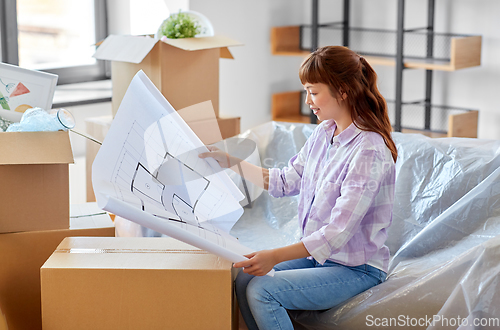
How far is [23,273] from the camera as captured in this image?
1.36 metres

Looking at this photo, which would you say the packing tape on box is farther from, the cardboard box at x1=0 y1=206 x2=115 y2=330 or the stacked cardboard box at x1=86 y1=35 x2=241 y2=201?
the stacked cardboard box at x1=86 y1=35 x2=241 y2=201

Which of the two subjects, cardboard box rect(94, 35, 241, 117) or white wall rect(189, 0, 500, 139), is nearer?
cardboard box rect(94, 35, 241, 117)

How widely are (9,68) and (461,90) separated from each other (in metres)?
2.13

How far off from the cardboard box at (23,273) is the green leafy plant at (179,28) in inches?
35.4

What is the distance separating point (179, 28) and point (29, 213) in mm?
933

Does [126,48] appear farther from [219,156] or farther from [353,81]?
[353,81]

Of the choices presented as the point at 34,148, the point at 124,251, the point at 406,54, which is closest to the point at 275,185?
the point at 124,251

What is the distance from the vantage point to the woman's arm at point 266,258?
1.08 meters

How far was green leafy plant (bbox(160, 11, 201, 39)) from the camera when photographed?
2.01 meters

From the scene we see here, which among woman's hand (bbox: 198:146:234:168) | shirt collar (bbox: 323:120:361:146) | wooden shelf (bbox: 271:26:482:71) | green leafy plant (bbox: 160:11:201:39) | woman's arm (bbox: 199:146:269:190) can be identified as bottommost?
woman's arm (bbox: 199:146:269:190)

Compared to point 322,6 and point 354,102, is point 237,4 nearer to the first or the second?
point 322,6

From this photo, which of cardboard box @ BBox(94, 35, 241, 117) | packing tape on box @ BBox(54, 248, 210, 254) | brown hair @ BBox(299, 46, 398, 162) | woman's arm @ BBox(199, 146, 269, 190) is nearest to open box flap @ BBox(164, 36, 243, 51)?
cardboard box @ BBox(94, 35, 241, 117)

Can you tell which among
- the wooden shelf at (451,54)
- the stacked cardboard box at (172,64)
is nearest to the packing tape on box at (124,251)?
the stacked cardboard box at (172,64)

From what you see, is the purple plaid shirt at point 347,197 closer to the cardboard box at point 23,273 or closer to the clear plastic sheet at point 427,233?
the clear plastic sheet at point 427,233
